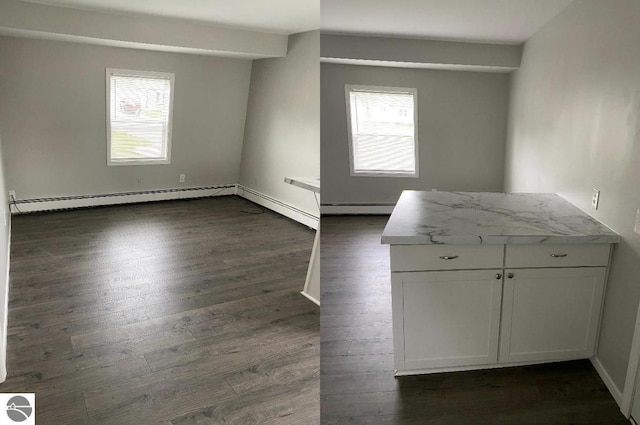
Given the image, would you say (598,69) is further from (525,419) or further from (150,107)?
(150,107)

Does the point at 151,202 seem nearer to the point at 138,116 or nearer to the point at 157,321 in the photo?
the point at 138,116

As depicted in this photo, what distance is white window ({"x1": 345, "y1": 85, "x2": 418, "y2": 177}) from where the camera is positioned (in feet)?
3.02

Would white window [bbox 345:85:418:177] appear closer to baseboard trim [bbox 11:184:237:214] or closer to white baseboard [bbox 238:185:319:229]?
baseboard trim [bbox 11:184:237:214]

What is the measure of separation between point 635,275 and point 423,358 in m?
0.63

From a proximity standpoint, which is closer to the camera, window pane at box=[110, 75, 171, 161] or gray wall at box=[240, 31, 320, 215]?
window pane at box=[110, 75, 171, 161]

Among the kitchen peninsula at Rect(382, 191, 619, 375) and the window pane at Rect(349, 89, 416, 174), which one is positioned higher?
the window pane at Rect(349, 89, 416, 174)

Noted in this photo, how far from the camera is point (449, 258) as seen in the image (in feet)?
4.39

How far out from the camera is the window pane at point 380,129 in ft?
3.02

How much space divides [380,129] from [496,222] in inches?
24.2

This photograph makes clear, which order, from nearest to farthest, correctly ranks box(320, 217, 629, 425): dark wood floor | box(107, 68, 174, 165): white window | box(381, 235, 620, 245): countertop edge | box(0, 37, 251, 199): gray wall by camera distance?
box(320, 217, 629, 425): dark wood floor < box(381, 235, 620, 245): countertop edge < box(0, 37, 251, 199): gray wall < box(107, 68, 174, 165): white window

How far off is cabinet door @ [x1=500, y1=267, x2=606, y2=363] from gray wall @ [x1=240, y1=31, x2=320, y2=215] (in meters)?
0.92

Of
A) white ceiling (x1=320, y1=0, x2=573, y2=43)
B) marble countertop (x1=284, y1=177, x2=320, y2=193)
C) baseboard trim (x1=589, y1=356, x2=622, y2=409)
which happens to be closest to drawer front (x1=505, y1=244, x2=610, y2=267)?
baseboard trim (x1=589, y1=356, x2=622, y2=409)

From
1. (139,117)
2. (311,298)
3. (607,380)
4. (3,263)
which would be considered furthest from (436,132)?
(3,263)

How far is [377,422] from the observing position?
1214 mm
